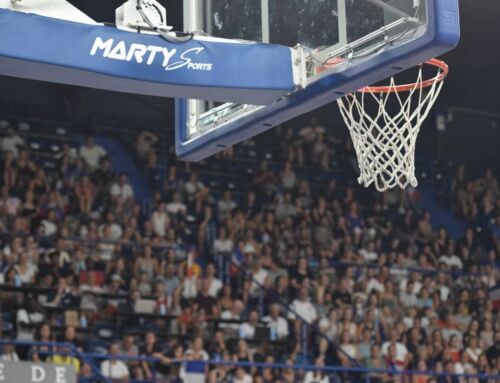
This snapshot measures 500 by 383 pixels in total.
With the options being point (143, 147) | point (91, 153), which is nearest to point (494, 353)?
point (143, 147)

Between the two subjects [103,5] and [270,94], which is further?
[103,5]

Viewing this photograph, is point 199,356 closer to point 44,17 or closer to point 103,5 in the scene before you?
point 103,5

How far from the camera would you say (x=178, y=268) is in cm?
1595

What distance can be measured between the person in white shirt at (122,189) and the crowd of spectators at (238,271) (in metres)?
0.02

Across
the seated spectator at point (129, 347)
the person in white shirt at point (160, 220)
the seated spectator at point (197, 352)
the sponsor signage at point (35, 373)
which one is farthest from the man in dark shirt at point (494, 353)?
the sponsor signage at point (35, 373)

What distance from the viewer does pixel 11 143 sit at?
16.9m

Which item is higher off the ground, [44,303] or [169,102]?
[169,102]

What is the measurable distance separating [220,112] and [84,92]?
1179cm

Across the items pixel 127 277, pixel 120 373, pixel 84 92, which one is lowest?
pixel 120 373

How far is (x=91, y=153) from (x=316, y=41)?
10.7m

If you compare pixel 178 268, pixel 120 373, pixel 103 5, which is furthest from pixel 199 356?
pixel 103 5

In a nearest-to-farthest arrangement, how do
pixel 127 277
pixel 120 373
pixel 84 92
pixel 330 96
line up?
pixel 330 96, pixel 120 373, pixel 127 277, pixel 84 92

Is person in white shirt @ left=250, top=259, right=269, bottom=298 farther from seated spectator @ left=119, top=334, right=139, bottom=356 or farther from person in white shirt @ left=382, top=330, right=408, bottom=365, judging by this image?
seated spectator @ left=119, top=334, right=139, bottom=356

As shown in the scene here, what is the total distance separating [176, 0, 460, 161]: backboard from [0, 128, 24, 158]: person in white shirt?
882 cm
